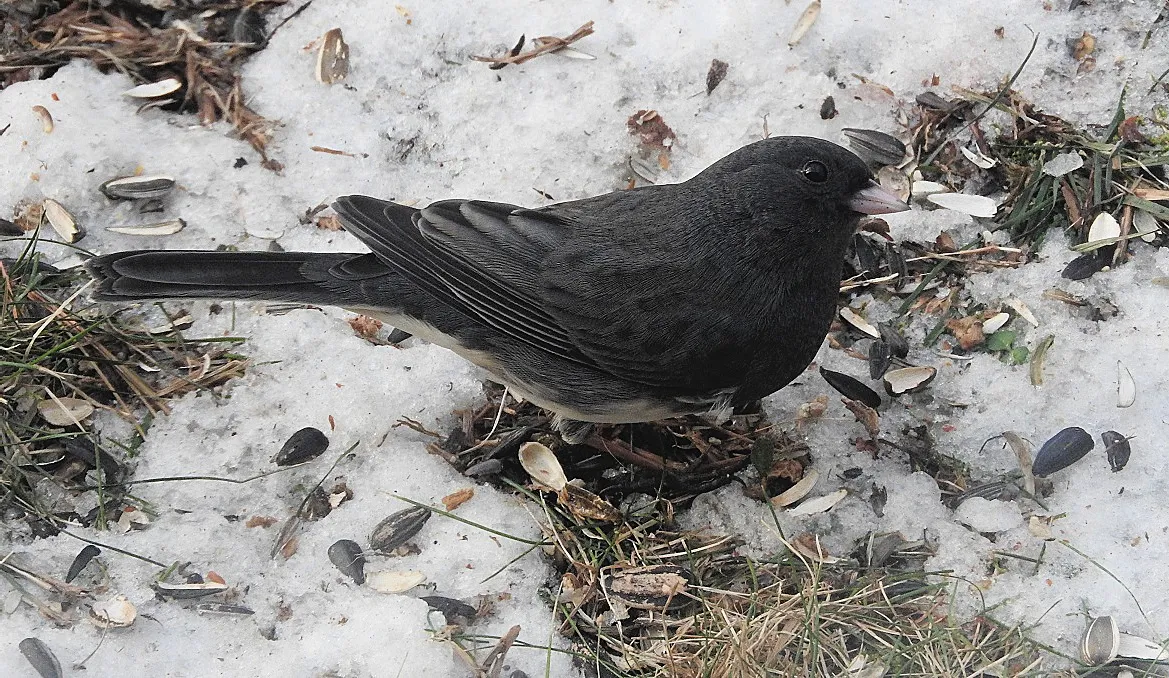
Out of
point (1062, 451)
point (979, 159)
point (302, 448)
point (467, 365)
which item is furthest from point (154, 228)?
point (1062, 451)

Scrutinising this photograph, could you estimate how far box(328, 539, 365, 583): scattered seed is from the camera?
278 centimetres

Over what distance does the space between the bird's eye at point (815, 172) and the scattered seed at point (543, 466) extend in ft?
3.48

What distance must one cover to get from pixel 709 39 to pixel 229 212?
1.75 meters

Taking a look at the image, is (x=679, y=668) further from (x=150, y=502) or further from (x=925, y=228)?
(x=925, y=228)

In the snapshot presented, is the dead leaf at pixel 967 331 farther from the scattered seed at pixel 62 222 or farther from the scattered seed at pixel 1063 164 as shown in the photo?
the scattered seed at pixel 62 222

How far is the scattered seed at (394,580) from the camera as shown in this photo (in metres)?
2.75

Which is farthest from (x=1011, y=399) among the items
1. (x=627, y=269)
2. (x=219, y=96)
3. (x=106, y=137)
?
(x=106, y=137)

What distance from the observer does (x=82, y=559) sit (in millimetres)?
2750

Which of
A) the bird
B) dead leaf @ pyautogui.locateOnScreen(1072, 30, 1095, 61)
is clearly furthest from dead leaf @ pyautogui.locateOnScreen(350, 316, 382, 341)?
dead leaf @ pyautogui.locateOnScreen(1072, 30, 1095, 61)

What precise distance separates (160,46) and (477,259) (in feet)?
5.64

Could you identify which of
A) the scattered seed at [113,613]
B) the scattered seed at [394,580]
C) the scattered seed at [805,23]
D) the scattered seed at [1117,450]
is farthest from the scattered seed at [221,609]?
the scattered seed at [805,23]

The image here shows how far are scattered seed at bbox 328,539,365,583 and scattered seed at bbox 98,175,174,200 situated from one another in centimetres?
142

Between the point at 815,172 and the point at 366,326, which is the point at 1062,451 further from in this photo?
the point at 366,326

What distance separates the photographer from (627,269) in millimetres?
2861
